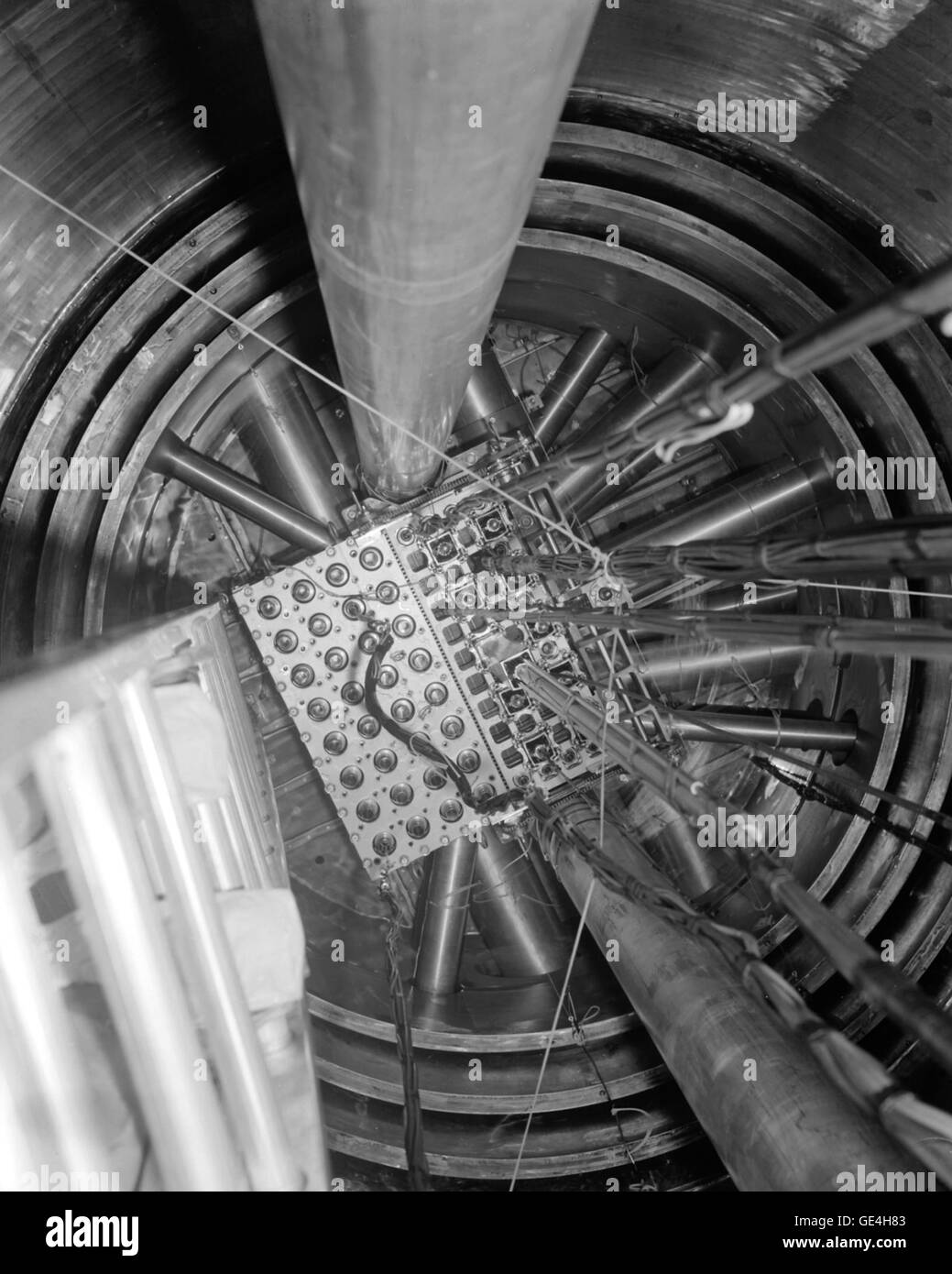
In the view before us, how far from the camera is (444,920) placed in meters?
5.80

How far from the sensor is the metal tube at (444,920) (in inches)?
227

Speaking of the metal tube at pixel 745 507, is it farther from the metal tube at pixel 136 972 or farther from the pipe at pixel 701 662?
the metal tube at pixel 136 972

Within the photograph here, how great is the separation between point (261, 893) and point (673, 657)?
392cm

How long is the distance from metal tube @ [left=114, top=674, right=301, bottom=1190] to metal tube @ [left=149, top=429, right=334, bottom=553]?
3334 mm

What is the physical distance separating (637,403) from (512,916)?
3.33 m

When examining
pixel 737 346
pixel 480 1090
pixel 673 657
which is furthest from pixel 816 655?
pixel 480 1090

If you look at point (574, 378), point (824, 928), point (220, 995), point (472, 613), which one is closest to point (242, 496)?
point (472, 613)

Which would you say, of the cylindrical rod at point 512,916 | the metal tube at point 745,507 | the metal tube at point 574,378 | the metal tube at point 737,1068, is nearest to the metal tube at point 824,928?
the metal tube at point 737,1068

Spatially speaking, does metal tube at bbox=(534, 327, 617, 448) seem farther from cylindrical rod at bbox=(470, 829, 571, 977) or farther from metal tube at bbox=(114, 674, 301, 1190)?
metal tube at bbox=(114, 674, 301, 1190)

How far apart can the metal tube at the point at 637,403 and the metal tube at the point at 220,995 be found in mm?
3785

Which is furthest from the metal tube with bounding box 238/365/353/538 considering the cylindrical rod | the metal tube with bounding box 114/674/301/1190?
the metal tube with bounding box 114/674/301/1190

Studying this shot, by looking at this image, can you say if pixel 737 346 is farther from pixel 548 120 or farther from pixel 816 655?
pixel 548 120
